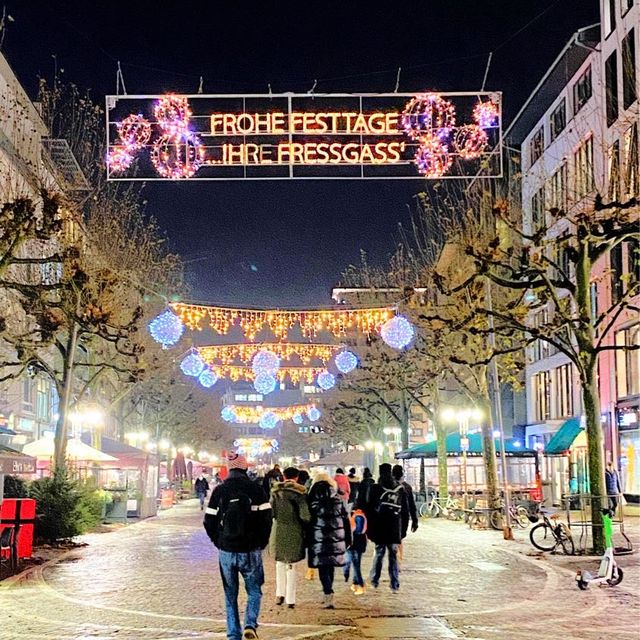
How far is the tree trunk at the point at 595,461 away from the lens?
757 inches

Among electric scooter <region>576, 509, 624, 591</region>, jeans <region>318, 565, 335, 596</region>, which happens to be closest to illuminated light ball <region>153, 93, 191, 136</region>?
jeans <region>318, 565, 335, 596</region>

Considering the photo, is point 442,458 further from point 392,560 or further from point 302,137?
point 392,560

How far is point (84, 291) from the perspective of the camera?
2636 centimetres

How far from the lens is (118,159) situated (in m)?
18.2

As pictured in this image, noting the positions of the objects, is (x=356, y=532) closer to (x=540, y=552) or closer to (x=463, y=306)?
(x=540, y=552)

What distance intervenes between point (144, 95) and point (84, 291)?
363 inches

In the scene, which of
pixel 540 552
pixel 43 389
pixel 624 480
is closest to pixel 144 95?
pixel 540 552

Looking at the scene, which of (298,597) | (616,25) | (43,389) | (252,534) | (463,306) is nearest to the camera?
(252,534)

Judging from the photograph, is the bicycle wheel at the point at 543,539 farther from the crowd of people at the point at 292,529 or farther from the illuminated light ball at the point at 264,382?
the illuminated light ball at the point at 264,382

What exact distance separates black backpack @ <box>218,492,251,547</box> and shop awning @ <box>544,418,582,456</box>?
103ft

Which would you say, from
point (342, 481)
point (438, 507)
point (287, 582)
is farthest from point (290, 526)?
point (438, 507)

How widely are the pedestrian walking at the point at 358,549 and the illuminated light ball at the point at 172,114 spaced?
26.8 feet

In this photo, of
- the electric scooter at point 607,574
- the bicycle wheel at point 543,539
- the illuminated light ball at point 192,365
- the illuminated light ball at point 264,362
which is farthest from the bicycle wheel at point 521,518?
the electric scooter at point 607,574

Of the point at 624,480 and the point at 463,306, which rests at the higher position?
the point at 463,306
